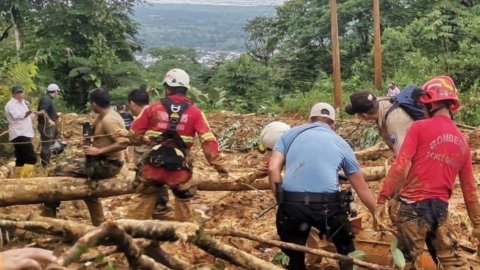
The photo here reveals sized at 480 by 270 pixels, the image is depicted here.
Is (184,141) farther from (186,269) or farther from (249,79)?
(249,79)

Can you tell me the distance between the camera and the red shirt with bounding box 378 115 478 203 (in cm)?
436

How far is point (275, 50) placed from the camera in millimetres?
36750

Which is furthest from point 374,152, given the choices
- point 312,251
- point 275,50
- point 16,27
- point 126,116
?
point 275,50

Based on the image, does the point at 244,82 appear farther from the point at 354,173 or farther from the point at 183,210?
the point at 354,173

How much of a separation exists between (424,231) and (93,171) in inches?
128

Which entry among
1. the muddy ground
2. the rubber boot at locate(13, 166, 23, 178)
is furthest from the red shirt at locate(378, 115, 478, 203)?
the rubber boot at locate(13, 166, 23, 178)

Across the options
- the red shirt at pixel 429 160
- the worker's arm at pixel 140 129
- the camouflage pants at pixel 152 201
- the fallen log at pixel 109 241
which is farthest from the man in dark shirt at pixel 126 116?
the fallen log at pixel 109 241

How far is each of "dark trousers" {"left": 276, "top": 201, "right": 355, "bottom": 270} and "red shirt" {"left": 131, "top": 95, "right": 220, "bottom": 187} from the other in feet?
4.41

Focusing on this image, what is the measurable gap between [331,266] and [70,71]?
20946 mm

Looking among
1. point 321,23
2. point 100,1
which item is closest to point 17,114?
point 100,1

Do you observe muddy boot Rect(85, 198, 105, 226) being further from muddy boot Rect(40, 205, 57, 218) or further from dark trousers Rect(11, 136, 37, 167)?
dark trousers Rect(11, 136, 37, 167)

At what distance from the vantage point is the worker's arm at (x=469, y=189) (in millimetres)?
4547

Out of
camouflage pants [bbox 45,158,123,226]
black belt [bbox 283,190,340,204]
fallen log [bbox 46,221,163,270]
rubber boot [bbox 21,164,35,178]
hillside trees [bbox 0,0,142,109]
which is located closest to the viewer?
fallen log [bbox 46,221,163,270]

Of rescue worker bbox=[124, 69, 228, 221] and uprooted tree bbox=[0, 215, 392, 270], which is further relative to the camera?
rescue worker bbox=[124, 69, 228, 221]
